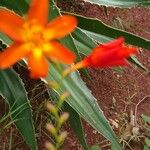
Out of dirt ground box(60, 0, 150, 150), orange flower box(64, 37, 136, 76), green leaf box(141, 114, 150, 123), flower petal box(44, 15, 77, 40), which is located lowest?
green leaf box(141, 114, 150, 123)

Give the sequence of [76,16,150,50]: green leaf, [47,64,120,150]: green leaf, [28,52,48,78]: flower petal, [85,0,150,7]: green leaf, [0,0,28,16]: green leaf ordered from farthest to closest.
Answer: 1. [85,0,150,7]: green leaf
2. [76,16,150,50]: green leaf
3. [0,0,28,16]: green leaf
4. [47,64,120,150]: green leaf
5. [28,52,48,78]: flower petal

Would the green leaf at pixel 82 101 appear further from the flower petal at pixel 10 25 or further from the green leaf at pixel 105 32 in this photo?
the flower petal at pixel 10 25

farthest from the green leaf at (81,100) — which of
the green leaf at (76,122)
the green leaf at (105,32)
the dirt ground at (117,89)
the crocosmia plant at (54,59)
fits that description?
the dirt ground at (117,89)

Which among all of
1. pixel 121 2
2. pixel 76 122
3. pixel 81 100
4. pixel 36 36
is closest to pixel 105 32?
pixel 121 2

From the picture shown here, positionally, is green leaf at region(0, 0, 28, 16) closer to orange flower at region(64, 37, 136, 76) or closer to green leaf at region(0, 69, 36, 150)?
green leaf at region(0, 69, 36, 150)

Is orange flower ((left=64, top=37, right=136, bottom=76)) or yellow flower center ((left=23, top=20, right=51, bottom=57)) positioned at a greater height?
yellow flower center ((left=23, top=20, right=51, bottom=57))

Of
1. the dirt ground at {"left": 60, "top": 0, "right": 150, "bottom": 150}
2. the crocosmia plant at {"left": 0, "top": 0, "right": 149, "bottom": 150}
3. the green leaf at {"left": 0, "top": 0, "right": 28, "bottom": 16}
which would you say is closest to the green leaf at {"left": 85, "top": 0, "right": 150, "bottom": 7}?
the crocosmia plant at {"left": 0, "top": 0, "right": 149, "bottom": 150}

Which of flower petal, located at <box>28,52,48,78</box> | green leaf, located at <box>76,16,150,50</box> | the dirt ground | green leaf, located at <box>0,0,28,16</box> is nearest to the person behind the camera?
flower petal, located at <box>28,52,48,78</box>

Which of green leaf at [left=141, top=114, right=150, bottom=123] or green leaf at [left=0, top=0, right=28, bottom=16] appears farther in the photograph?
green leaf at [left=141, top=114, right=150, bottom=123]
